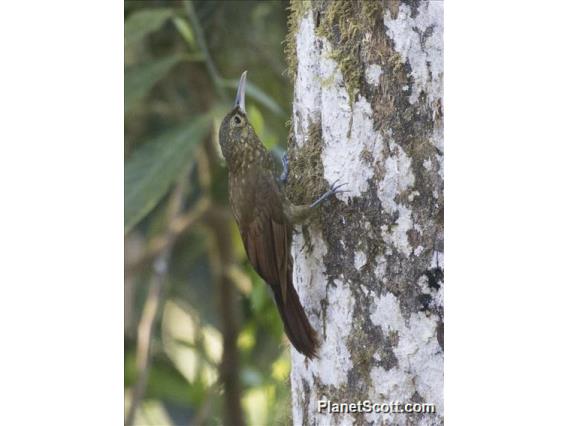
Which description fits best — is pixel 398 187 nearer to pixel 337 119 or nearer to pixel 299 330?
pixel 337 119

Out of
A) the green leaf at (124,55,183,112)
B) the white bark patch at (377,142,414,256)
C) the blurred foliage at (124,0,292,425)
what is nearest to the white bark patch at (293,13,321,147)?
the white bark patch at (377,142,414,256)

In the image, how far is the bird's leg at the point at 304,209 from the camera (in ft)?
7.98

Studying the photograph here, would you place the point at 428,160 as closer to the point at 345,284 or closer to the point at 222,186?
the point at 345,284

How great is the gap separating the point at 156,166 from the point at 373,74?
125cm

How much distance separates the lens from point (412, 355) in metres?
2.36

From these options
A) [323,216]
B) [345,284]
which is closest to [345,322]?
[345,284]

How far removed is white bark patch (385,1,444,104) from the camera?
2.30 m

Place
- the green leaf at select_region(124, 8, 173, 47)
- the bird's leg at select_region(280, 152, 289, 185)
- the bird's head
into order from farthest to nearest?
the green leaf at select_region(124, 8, 173, 47) → the bird's head → the bird's leg at select_region(280, 152, 289, 185)

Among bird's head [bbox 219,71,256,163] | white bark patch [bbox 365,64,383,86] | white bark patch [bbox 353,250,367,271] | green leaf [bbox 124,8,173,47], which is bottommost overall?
white bark patch [bbox 353,250,367,271]

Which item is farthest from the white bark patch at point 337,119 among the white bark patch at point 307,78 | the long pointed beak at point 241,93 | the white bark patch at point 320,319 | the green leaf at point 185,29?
the green leaf at point 185,29

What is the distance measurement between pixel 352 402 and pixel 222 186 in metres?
1.73

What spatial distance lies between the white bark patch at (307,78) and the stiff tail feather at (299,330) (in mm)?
485

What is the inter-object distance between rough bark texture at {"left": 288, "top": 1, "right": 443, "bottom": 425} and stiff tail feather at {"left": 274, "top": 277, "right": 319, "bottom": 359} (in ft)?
0.14

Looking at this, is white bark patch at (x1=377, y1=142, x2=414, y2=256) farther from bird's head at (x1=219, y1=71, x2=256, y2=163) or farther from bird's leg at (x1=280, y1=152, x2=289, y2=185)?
bird's head at (x1=219, y1=71, x2=256, y2=163)
